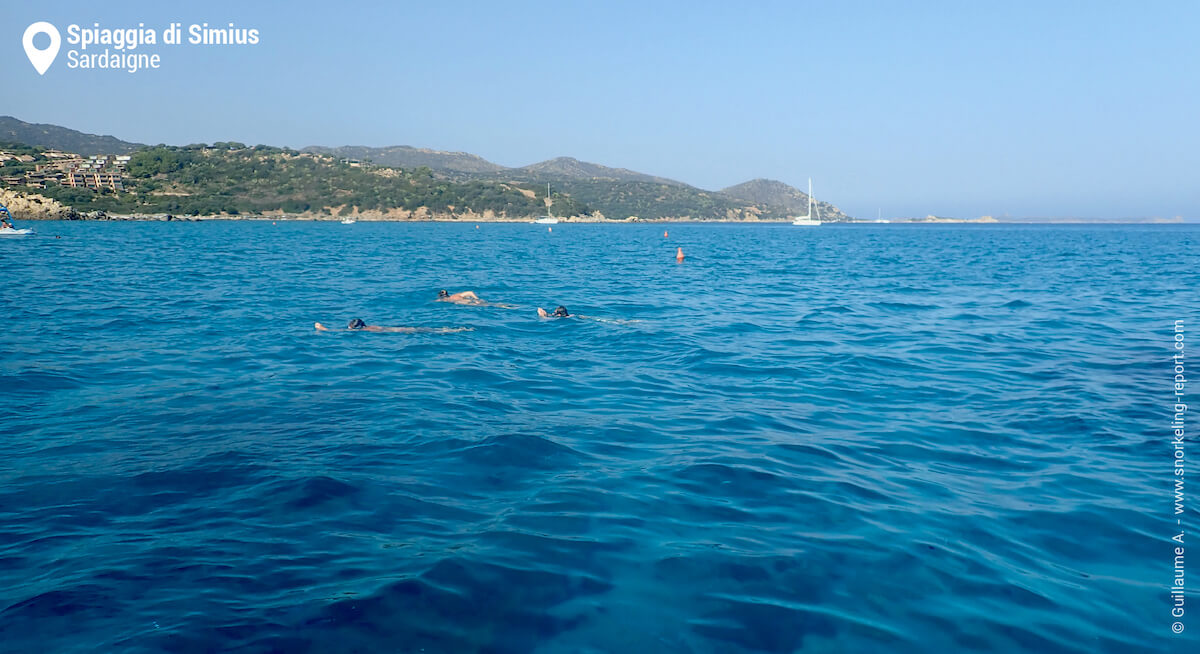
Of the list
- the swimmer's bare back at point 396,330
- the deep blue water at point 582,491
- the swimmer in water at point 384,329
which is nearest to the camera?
the deep blue water at point 582,491

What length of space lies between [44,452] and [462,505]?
4.80 meters

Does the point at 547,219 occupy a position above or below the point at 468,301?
above

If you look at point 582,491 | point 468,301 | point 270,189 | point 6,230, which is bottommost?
point 582,491

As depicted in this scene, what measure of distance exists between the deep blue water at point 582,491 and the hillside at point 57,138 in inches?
8082

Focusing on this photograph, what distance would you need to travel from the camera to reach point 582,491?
679 centimetres

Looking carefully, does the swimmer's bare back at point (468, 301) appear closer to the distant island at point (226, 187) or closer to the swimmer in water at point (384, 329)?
the swimmer in water at point (384, 329)

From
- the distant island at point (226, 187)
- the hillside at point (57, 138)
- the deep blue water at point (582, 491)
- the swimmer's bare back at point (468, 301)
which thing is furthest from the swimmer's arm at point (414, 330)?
the hillside at point (57, 138)

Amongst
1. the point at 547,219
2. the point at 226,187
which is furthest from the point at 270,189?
the point at 547,219

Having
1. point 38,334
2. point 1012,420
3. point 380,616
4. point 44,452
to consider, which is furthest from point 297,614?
point 38,334

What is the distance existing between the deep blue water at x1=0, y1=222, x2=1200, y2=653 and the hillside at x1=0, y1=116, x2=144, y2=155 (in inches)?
8082

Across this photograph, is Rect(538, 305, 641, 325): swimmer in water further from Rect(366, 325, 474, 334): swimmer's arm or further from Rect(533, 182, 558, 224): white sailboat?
Rect(533, 182, 558, 224): white sailboat

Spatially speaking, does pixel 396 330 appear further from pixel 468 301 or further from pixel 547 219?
pixel 547 219

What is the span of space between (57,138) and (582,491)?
23110cm

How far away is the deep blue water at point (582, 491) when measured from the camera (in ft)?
15.1
